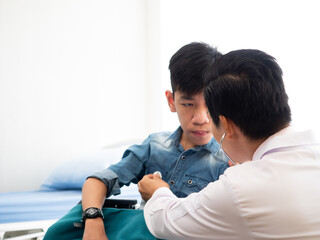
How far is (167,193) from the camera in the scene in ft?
3.24

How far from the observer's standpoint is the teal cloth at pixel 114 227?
38.4 inches

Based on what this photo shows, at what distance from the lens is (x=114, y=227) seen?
1.06 metres

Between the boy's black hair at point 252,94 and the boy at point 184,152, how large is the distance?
32 cm

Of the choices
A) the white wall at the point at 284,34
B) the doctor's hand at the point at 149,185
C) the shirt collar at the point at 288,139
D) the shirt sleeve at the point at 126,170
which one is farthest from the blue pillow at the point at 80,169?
the shirt collar at the point at 288,139

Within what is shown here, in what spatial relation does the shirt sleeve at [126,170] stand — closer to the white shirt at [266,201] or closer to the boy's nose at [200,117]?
the boy's nose at [200,117]

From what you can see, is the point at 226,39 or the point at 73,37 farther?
the point at 73,37

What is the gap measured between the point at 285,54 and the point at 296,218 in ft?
5.38

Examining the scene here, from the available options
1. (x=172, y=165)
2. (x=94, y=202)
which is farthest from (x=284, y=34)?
(x=94, y=202)

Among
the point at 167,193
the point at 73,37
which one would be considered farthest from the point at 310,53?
the point at 73,37

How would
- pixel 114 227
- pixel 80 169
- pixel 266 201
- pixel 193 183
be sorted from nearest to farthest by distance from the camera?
1. pixel 266 201
2. pixel 114 227
3. pixel 193 183
4. pixel 80 169

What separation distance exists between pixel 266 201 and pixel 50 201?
5.54ft

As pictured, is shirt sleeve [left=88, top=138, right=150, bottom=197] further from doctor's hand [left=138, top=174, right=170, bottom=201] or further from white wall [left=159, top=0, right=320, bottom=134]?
white wall [left=159, top=0, right=320, bottom=134]

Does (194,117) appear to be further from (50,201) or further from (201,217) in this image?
(50,201)

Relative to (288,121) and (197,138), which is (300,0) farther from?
(288,121)
